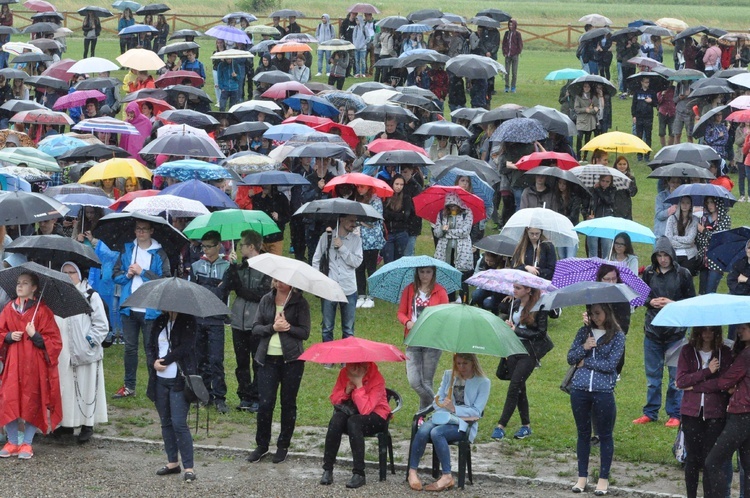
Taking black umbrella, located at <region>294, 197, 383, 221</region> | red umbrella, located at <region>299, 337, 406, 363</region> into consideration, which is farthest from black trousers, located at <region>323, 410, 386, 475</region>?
black umbrella, located at <region>294, 197, 383, 221</region>

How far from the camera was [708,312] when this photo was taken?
32.5 feet

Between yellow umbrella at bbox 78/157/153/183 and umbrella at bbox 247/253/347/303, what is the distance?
531 centimetres

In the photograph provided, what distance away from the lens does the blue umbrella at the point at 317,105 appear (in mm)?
22375

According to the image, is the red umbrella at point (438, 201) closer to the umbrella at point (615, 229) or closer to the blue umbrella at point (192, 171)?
the umbrella at point (615, 229)

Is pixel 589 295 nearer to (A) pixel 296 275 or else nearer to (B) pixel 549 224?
(A) pixel 296 275

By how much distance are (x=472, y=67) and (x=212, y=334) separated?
1376 cm

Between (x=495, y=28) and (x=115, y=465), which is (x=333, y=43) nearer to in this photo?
(x=495, y=28)

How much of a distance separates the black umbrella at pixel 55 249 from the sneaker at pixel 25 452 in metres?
1.88

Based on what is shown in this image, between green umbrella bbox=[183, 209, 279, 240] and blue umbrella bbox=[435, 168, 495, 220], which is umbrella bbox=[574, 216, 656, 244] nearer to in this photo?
blue umbrella bbox=[435, 168, 495, 220]

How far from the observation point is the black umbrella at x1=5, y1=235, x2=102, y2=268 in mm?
12172

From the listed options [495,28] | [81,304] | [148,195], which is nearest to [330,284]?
[81,304]

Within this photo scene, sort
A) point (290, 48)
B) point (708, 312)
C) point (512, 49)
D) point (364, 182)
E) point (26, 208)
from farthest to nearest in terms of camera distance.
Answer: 1. point (512, 49)
2. point (290, 48)
3. point (364, 182)
4. point (26, 208)
5. point (708, 312)

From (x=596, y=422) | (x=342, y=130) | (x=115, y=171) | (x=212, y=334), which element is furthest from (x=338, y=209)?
(x=342, y=130)

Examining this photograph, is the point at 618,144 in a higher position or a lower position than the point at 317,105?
lower
